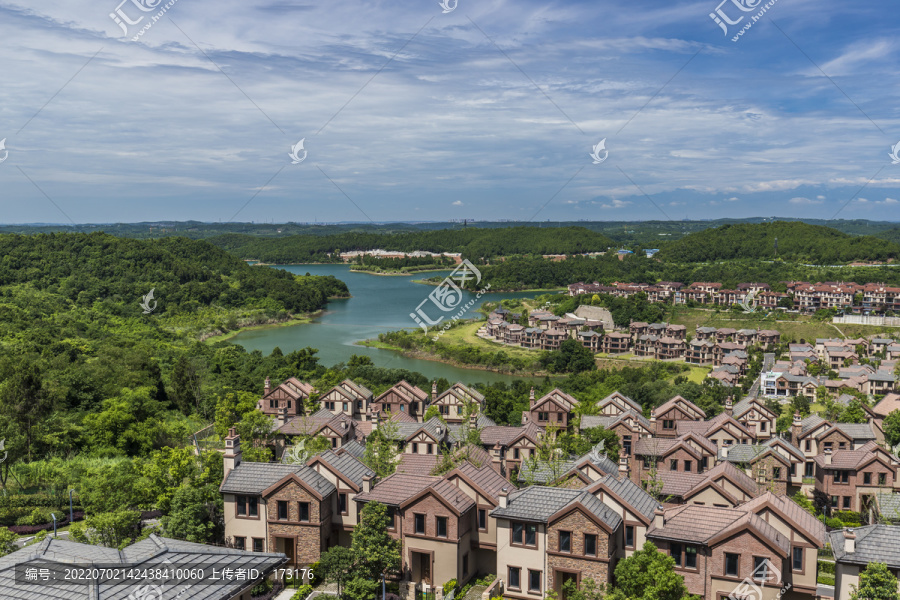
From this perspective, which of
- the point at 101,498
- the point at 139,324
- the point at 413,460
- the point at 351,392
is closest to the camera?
the point at 101,498

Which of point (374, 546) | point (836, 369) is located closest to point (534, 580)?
point (374, 546)

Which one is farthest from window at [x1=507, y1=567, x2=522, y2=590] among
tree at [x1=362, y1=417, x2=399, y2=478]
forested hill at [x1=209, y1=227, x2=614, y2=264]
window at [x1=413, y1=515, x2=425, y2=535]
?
forested hill at [x1=209, y1=227, x2=614, y2=264]

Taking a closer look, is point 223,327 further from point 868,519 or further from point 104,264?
point 868,519

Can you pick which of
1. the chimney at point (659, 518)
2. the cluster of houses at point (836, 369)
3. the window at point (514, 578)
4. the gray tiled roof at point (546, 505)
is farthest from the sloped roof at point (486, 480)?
the cluster of houses at point (836, 369)

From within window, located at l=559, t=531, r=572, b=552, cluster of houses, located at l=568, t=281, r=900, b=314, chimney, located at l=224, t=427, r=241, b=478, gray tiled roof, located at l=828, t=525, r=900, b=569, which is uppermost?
cluster of houses, located at l=568, t=281, r=900, b=314

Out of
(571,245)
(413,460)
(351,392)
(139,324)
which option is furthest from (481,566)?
(571,245)

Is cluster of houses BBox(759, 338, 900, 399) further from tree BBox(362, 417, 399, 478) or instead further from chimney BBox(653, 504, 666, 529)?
Result: chimney BBox(653, 504, 666, 529)

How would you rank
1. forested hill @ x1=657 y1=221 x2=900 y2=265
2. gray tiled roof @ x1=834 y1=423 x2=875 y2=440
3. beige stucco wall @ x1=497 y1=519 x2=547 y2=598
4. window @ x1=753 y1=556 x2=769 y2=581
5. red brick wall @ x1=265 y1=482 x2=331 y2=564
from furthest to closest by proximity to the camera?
1. forested hill @ x1=657 y1=221 x2=900 y2=265
2. gray tiled roof @ x1=834 y1=423 x2=875 y2=440
3. red brick wall @ x1=265 y1=482 x2=331 y2=564
4. beige stucco wall @ x1=497 y1=519 x2=547 y2=598
5. window @ x1=753 y1=556 x2=769 y2=581
